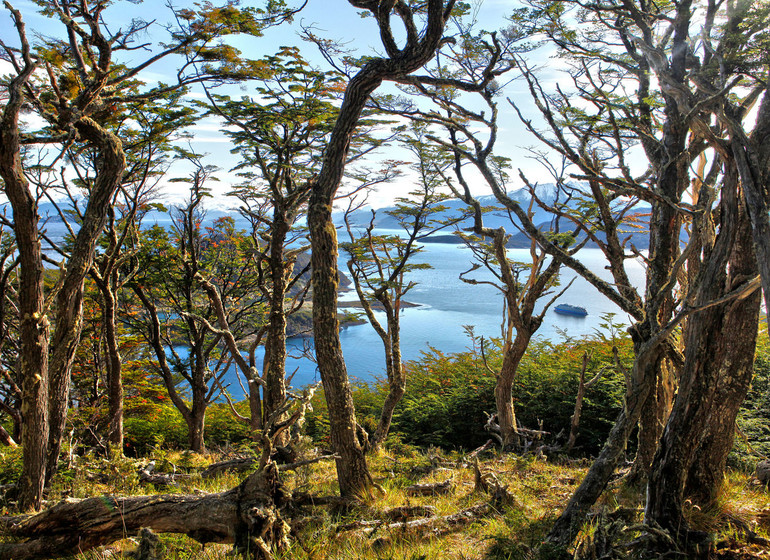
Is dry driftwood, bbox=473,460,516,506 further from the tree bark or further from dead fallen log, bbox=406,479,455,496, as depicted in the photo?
the tree bark

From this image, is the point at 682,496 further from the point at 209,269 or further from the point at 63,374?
the point at 209,269

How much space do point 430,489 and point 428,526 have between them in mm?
906

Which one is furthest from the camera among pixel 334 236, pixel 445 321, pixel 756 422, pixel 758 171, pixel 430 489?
pixel 445 321

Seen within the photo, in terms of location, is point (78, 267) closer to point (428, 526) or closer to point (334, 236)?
point (334, 236)

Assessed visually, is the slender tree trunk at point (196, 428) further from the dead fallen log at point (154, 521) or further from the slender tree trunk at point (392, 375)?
the dead fallen log at point (154, 521)

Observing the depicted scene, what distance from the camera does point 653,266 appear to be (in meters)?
3.50

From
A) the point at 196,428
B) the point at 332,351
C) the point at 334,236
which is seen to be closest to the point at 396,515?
the point at 332,351

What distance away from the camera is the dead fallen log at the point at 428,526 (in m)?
2.83

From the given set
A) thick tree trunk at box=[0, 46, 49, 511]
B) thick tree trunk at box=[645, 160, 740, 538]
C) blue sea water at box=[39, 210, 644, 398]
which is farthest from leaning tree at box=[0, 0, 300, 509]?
blue sea water at box=[39, 210, 644, 398]

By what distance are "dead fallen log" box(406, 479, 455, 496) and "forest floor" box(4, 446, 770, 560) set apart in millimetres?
16

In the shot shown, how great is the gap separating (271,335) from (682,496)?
168 inches

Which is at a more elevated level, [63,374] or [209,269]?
[209,269]

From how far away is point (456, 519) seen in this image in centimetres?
311

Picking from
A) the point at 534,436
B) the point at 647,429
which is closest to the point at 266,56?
the point at 647,429
